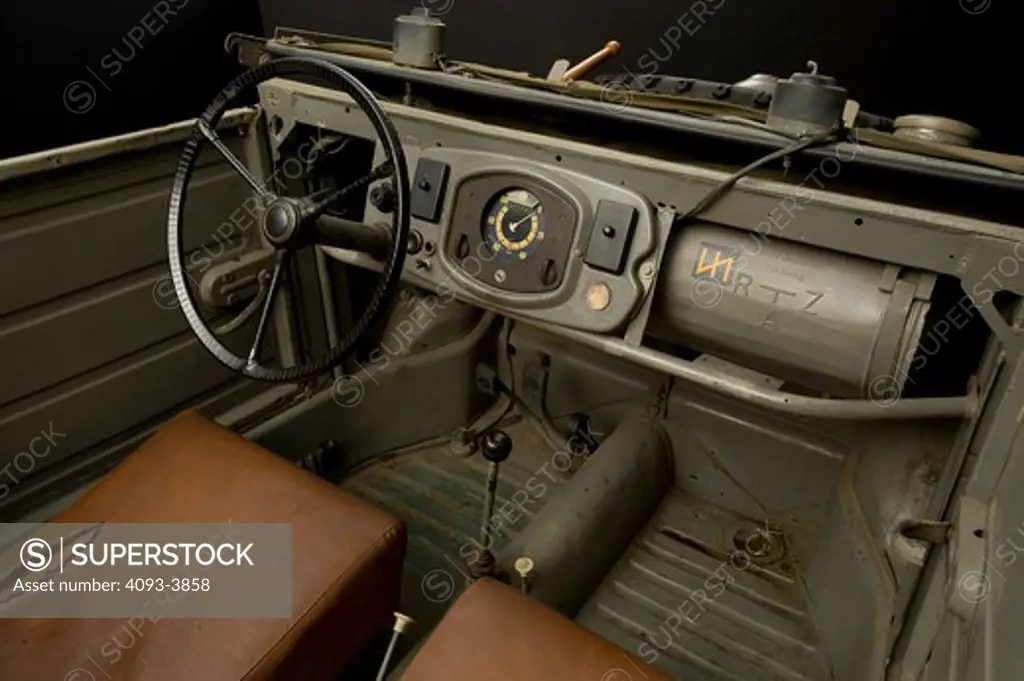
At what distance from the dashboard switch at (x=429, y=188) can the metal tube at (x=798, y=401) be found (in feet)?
1.04

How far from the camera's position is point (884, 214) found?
1041 millimetres

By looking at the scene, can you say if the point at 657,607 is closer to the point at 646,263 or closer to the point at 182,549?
the point at 646,263

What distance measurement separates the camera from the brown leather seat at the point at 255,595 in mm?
995

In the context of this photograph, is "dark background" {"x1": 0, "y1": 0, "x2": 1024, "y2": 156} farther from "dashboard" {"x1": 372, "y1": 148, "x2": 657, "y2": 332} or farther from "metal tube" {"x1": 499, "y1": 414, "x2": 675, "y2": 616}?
"metal tube" {"x1": 499, "y1": 414, "x2": 675, "y2": 616}

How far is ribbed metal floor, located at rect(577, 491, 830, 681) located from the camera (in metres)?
1.55

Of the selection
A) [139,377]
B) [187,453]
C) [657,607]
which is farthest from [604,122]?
[139,377]

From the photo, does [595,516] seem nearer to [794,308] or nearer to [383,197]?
[794,308]

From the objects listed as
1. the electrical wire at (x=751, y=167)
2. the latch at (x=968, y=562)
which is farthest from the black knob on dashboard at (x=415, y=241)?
the latch at (x=968, y=562)

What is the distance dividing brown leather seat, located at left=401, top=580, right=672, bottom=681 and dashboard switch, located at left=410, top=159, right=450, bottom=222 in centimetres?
73

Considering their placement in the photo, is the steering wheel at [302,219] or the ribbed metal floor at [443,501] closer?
the steering wheel at [302,219]

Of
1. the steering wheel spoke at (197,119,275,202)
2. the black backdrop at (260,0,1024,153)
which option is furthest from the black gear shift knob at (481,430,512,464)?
the black backdrop at (260,0,1024,153)

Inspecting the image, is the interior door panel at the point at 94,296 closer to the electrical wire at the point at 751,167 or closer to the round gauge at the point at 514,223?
the round gauge at the point at 514,223

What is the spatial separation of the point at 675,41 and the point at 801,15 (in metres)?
0.32

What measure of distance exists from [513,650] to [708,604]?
85 centimetres
